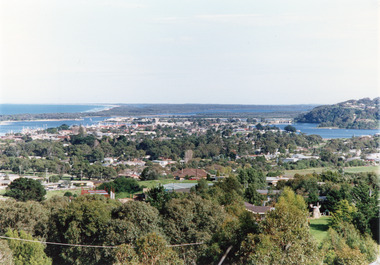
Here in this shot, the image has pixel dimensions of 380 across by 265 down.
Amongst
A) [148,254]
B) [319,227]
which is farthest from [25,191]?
[148,254]

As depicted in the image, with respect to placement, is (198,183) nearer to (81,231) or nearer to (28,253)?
(81,231)

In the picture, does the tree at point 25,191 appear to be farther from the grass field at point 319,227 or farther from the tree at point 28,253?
the grass field at point 319,227

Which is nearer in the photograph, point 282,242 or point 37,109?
point 282,242

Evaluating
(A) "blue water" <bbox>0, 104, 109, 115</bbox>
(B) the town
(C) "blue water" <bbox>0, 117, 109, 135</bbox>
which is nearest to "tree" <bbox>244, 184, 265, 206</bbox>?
(B) the town

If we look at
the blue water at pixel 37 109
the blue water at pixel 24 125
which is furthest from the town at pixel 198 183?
the blue water at pixel 37 109

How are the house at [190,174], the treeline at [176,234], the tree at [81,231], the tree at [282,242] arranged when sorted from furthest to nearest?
the house at [190,174]
the tree at [81,231]
the treeline at [176,234]
the tree at [282,242]

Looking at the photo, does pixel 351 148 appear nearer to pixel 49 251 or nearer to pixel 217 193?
pixel 217 193
